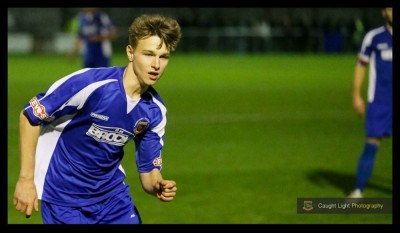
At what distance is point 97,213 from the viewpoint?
5.52m

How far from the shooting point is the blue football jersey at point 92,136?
535 cm

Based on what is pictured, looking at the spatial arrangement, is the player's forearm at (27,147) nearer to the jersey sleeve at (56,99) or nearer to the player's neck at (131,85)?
the jersey sleeve at (56,99)

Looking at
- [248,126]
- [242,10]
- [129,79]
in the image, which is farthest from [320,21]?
[129,79]

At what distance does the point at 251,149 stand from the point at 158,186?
7863 millimetres

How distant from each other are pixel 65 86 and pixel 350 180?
623 cm

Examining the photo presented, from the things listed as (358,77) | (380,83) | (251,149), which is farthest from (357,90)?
(251,149)

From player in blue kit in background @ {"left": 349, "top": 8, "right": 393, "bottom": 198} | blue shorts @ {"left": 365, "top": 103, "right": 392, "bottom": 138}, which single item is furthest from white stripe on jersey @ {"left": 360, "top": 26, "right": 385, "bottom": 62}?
blue shorts @ {"left": 365, "top": 103, "right": 392, "bottom": 138}

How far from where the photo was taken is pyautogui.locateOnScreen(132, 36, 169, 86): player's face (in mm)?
5188

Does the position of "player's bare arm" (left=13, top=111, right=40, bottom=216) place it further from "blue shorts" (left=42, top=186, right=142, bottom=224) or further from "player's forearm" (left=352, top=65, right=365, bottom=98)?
"player's forearm" (left=352, top=65, right=365, bottom=98)

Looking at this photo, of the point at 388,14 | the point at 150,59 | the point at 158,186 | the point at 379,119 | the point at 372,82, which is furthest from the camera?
the point at 372,82

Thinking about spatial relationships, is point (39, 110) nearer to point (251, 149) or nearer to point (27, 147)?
point (27, 147)

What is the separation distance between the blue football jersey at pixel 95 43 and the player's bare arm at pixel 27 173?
1570 centimetres

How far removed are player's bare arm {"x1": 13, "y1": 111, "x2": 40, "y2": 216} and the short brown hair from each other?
84 cm
